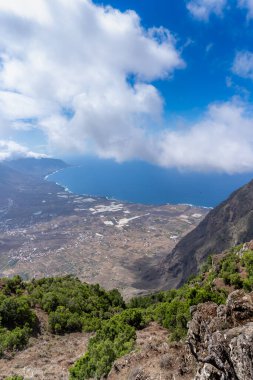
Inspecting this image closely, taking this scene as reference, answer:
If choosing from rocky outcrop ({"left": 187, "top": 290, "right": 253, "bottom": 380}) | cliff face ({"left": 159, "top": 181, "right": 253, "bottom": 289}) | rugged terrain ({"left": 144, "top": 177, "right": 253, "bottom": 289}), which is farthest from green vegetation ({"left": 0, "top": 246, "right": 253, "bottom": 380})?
rugged terrain ({"left": 144, "top": 177, "right": 253, "bottom": 289})

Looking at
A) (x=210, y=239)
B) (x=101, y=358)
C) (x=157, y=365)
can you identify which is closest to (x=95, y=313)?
(x=101, y=358)

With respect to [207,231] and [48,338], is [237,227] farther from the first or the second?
[48,338]

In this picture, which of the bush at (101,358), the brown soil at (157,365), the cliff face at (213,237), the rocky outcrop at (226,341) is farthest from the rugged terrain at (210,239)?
the rocky outcrop at (226,341)

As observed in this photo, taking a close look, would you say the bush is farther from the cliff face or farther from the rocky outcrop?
the cliff face

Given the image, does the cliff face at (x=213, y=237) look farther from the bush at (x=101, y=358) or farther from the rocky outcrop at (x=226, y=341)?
the rocky outcrop at (x=226, y=341)

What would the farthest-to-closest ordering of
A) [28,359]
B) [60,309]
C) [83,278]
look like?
[83,278] < [60,309] < [28,359]

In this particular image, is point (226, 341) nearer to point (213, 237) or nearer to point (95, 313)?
point (95, 313)

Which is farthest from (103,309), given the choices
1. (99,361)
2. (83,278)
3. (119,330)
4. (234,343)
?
(83,278)
